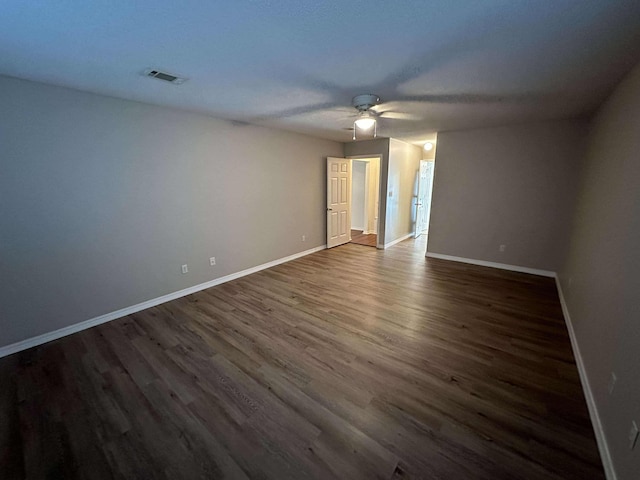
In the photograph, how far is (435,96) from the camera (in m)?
2.55

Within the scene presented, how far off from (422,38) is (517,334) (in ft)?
8.88

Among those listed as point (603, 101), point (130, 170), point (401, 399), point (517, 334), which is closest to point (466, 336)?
point (517, 334)

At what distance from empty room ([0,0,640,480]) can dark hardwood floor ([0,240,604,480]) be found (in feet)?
0.06

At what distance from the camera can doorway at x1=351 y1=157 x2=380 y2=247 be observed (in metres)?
7.26

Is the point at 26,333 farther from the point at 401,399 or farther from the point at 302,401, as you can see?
the point at 401,399

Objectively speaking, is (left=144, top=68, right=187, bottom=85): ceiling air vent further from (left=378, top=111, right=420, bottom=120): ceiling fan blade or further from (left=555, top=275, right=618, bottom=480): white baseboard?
(left=555, top=275, right=618, bottom=480): white baseboard

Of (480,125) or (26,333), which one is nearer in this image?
(26,333)

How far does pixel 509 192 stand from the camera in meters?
4.14

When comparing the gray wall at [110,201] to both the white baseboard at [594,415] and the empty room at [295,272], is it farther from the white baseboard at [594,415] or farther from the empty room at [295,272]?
the white baseboard at [594,415]

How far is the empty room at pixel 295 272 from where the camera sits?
1.39m

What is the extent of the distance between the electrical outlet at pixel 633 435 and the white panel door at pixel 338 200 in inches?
189

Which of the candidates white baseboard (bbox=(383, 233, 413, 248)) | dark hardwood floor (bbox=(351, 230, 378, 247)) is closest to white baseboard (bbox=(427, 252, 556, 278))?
white baseboard (bbox=(383, 233, 413, 248))

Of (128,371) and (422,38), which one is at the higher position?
(422,38)

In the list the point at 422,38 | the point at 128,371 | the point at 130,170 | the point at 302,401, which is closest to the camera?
the point at 422,38
